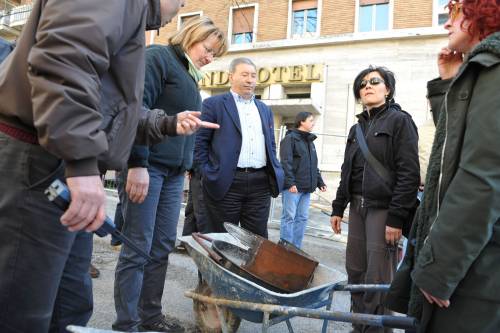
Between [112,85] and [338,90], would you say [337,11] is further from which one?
[112,85]

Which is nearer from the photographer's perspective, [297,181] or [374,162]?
[374,162]

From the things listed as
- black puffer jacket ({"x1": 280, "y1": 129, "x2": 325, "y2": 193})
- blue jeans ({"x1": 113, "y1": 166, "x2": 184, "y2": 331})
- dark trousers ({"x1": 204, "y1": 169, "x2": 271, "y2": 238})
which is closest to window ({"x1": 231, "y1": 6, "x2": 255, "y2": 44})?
black puffer jacket ({"x1": 280, "y1": 129, "x2": 325, "y2": 193})

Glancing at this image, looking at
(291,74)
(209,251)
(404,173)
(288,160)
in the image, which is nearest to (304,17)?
(291,74)

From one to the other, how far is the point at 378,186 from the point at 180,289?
254 centimetres

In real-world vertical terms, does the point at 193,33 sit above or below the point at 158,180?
above

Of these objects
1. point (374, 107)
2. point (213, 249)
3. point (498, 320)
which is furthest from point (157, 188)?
point (498, 320)

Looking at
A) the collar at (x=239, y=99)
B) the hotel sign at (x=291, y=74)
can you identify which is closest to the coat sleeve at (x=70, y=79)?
the collar at (x=239, y=99)

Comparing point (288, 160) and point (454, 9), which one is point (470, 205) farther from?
point (288, 160)

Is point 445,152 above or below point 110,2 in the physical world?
below

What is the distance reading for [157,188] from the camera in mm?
2836

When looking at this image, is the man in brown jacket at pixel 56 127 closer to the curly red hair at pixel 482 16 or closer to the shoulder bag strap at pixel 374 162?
the curly red hair at pixel 482 16

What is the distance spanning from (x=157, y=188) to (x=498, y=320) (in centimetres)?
212

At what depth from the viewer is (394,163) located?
3.06 m

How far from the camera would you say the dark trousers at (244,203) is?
3.62 meters
